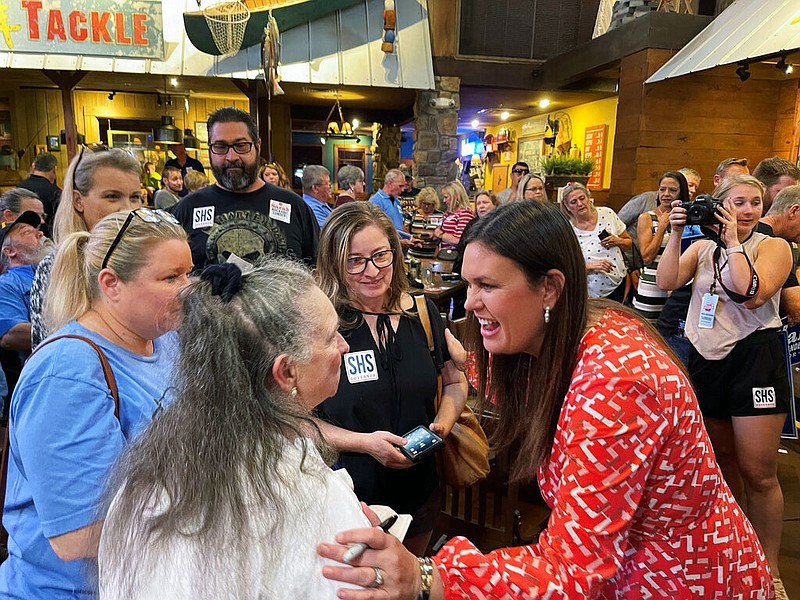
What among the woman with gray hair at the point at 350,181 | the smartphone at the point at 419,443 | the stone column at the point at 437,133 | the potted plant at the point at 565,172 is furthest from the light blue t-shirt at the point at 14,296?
the stone column at the point at 437,133

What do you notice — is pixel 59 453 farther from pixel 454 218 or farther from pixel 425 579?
pixel 454 218

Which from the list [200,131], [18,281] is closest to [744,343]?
[18,281]

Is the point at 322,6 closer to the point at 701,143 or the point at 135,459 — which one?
the point at 701,143

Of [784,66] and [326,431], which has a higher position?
[784,66]

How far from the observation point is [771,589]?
1110 millimetres

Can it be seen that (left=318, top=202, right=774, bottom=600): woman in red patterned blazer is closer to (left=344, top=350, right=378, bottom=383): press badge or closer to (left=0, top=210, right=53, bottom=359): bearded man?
(left=344, top=350, right=378, bottom=383): press badge

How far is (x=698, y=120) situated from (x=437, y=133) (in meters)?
3.28

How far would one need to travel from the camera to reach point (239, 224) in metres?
2.68

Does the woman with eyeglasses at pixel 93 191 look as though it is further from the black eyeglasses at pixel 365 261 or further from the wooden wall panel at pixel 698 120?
the wooden wall panel at pixel 698 120

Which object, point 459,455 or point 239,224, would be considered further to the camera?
point 239,224

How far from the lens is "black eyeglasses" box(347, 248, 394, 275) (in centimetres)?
182

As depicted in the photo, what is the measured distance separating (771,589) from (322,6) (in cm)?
750

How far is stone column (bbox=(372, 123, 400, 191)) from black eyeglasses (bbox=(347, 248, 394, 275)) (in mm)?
9539

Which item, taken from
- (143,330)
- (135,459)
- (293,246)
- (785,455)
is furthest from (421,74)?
(135,459)
